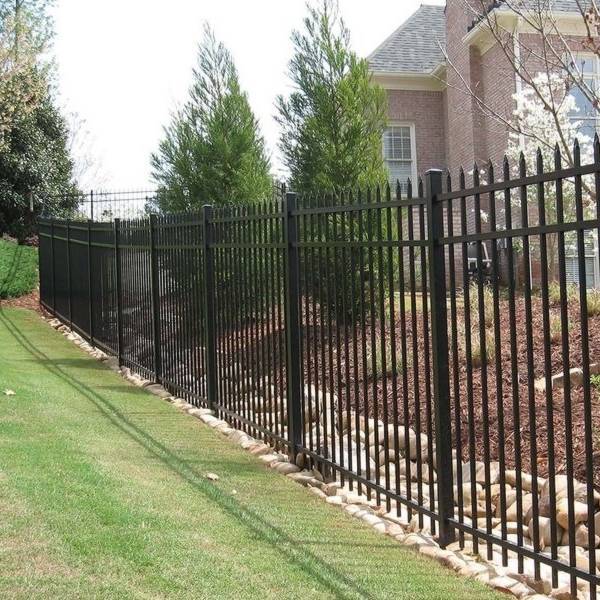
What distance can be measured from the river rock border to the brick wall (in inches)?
595

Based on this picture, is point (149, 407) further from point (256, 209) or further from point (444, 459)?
point (444, 459)

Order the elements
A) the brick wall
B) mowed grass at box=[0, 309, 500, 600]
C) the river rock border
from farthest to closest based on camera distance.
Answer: the brick wall, the river rock border, mowed grass at box=[0, 309, 500, 600]

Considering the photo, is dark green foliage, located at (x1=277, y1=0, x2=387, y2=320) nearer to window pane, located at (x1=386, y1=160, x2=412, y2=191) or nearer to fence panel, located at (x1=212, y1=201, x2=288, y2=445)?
fence panel, located at (x1=212, y1=201, x2=288, y2=445)

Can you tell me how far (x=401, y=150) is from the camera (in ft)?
72.1

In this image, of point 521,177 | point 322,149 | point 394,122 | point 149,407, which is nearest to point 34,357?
point 149,407

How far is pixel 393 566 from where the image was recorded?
4.28 m

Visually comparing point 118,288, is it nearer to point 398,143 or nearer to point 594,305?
point 594,305

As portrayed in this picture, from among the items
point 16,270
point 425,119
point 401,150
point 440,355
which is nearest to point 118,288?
point 440,355

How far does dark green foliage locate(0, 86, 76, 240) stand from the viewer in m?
23.2

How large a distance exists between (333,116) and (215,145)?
338 centimetres


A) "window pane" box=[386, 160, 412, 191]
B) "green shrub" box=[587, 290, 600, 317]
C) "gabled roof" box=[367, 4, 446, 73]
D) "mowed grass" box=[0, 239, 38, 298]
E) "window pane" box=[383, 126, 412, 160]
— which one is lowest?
"green shrub" box=[587, 290, 600, 317]

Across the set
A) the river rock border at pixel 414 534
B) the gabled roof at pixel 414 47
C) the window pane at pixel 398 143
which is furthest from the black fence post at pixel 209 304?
the window pane at pixel 398 143

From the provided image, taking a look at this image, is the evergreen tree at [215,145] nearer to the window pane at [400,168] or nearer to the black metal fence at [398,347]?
the black metal fence at [398,347]

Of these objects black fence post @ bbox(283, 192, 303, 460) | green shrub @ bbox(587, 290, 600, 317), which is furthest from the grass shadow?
green shrub @ bbox(587, 290, 600, 317)
